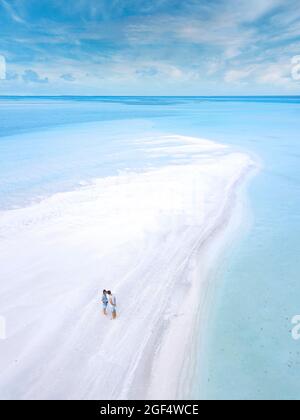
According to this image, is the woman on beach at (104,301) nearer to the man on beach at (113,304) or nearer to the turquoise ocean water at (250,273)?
the man on beach at (113,304)

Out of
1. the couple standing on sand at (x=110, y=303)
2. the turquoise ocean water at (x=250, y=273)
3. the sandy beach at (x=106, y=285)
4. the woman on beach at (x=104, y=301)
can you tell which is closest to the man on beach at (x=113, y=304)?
the couple standing on sand at (x=110, y=303)

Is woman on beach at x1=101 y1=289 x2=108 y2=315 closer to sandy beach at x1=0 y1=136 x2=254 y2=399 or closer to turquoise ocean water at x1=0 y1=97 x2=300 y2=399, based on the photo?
sandy beach at x1=0 y1=136 x2=254 y2=399

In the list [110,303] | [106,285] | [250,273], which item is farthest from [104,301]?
[250,273]

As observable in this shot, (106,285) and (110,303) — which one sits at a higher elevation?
(110,303)

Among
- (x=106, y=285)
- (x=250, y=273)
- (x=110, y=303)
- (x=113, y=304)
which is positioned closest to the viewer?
(x=113, y=304)

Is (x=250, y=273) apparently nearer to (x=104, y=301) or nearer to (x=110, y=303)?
(x=110, y=303)

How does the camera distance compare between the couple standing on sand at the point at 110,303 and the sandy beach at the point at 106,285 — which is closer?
the sandy beach at the point at 106,285

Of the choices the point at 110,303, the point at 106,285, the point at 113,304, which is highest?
the point at 113,304

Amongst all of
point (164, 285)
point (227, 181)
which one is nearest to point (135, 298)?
point (164, 285)
